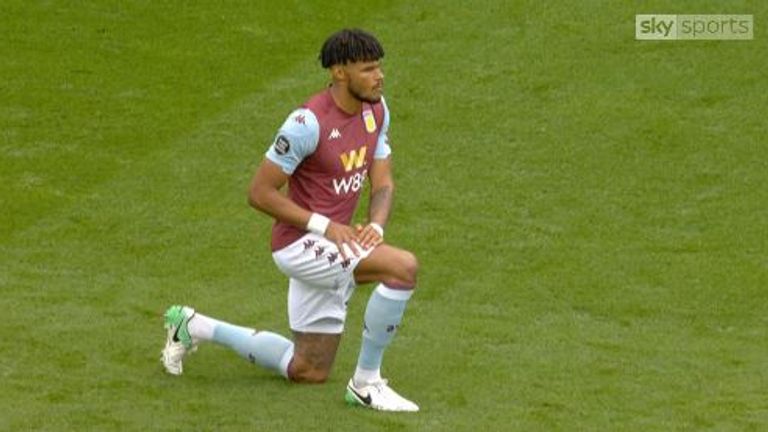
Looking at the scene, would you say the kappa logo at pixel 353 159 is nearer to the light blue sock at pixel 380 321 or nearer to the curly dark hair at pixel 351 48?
the curly dark hair at pixel 351 48

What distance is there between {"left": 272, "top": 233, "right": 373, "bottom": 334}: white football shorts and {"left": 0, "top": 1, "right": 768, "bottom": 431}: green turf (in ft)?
1.12

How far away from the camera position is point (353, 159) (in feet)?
30.7

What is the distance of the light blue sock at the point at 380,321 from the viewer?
902cm

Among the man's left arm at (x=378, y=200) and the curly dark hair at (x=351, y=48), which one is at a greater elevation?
the curly dark hair at (x=351, y=48)

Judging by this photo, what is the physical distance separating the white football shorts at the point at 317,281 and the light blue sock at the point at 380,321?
227 mm

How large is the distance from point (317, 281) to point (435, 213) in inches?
144

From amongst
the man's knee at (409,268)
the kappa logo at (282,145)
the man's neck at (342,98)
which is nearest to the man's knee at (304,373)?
the man's knee at (409,268)

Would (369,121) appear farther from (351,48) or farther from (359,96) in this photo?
(351,48)

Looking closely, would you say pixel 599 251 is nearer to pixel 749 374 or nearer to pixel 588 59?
pixel 749 374

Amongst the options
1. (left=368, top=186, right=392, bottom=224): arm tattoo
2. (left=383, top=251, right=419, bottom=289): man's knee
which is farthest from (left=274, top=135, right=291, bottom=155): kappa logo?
(left=383, top=251, right=419, bottom=289): man's knee

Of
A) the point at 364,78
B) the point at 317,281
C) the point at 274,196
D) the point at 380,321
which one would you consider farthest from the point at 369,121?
the point at 380,321

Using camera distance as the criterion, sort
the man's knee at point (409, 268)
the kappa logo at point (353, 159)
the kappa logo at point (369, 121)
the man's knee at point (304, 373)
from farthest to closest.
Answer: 1. the man's knee at point (304, 373)
2. the kappa logo at point (369, 121)
3. the kappa logo at point (353, 159)
4. the man's knee at point (409, 268)

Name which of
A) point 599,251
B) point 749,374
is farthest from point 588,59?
point 749,374

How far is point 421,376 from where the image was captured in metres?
9.70
